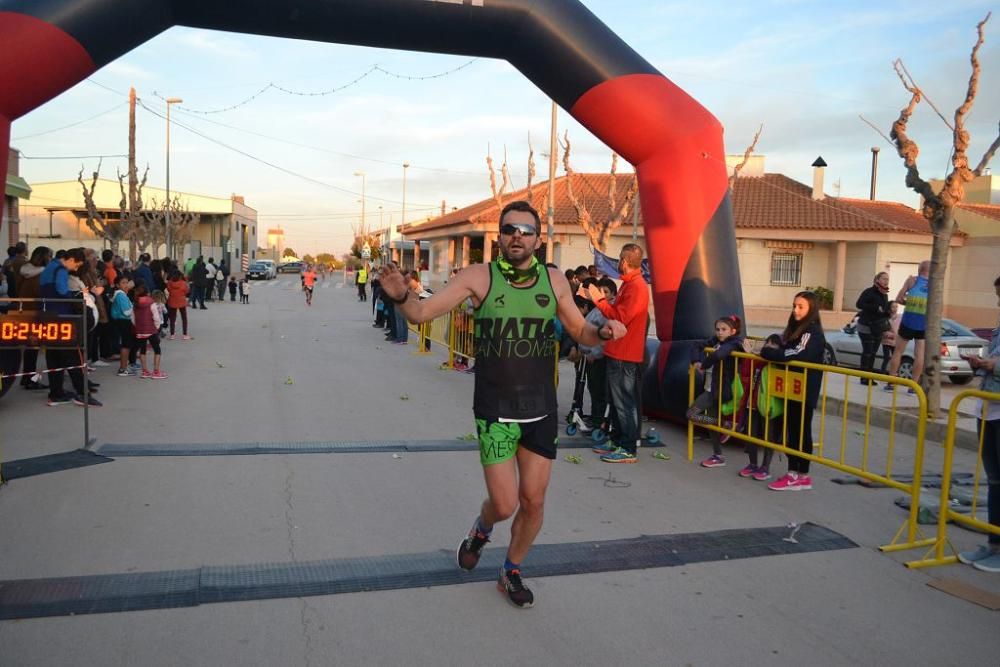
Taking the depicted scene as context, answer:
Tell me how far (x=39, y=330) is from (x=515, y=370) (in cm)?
502

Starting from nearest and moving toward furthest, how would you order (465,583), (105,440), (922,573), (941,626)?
1. (941,626)
2. (465,583)
3. (922,573)
4. (105,440)

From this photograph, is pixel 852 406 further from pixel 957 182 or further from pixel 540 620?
pixel 540 620

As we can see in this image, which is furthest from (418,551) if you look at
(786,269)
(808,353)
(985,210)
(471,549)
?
(985,210)

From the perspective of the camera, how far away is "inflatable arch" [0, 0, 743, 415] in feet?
27.2

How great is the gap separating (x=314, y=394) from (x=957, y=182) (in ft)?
26.4

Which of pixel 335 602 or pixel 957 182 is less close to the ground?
pixel 957 182

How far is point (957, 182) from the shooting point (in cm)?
898

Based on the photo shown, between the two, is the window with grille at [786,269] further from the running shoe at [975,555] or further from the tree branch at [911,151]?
the running shoe at [975,555]

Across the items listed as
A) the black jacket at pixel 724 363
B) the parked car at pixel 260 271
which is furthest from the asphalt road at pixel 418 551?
the parked car at pixel 260 271

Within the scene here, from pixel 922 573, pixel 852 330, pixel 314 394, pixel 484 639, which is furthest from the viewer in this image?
pixel 852 330

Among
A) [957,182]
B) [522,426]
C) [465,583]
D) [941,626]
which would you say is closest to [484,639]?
→ [465,583]

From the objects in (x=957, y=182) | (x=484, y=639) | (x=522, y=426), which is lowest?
(x=484, y=639)

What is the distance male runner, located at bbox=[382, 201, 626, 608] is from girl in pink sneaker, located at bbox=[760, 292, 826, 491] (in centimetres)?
295

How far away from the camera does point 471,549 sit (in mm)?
4398
